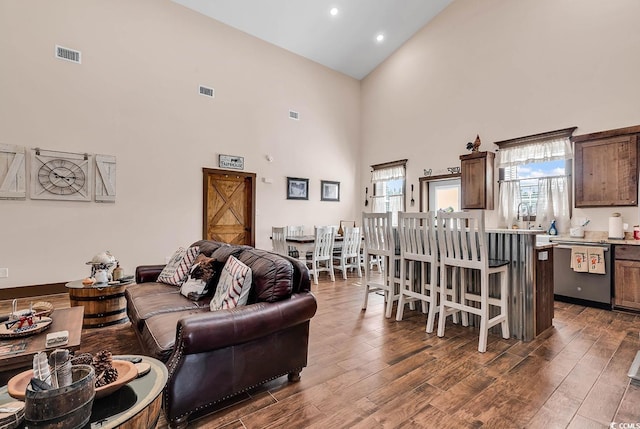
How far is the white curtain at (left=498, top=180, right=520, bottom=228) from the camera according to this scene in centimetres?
530

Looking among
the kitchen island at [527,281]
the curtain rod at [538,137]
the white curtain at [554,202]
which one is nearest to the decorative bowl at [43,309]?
the kitchen island at [527,281]

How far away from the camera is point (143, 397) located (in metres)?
1.22

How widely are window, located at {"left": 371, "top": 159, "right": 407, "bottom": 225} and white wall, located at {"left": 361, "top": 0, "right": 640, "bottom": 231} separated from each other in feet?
0.76

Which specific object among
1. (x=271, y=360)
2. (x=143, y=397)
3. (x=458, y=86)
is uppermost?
(x=458, y=86)

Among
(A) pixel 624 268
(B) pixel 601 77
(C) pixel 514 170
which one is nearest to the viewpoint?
(A) pixel 624 268

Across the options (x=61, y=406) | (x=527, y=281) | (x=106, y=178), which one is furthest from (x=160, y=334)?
(x=106, y=178)

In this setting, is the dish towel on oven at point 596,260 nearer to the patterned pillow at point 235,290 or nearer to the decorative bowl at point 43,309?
the patterned pillow at point 235,290

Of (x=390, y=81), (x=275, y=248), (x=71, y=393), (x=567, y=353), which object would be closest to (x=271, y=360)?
(x=71, y=393)

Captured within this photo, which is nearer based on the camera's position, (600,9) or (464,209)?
(600,9)

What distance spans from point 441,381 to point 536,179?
4.34m

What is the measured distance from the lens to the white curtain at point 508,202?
17.4 ft

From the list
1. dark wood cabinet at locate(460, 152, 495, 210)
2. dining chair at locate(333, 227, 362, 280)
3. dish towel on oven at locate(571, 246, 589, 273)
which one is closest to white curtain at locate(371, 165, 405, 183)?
dark wood cabinet at locate(460, 152, 495, 210)

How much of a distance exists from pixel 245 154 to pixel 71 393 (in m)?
5.97

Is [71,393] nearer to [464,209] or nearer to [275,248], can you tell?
[275,248]
